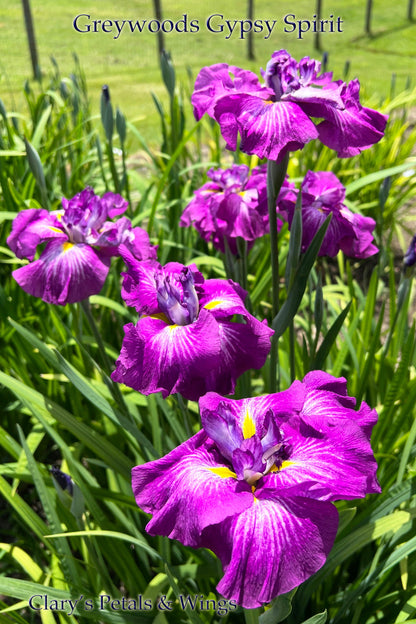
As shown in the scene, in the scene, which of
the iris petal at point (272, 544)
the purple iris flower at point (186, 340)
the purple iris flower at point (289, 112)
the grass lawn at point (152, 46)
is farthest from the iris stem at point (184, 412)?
the grass lawn at point (152, 46)

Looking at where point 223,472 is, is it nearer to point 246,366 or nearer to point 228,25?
point 246,366

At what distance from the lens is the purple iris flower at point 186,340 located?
0.88m

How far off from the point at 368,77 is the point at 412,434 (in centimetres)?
871

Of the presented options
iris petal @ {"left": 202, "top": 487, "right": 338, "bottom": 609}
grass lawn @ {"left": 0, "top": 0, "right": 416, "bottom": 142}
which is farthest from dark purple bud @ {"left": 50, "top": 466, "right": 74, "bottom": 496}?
grass lawn @ {"left": 0, "top": 0, "right": 416, "bottom": 142}

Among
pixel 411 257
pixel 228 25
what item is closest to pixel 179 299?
pixel 411 257

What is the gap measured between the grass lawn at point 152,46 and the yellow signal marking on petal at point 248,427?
6.67 metres

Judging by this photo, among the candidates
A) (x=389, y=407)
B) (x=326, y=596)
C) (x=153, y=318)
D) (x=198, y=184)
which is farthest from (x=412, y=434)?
(x=198, y=184)

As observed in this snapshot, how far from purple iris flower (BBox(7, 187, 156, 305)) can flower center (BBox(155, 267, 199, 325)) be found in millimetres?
363

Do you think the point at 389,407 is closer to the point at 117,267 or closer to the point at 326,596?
the point at 326,596

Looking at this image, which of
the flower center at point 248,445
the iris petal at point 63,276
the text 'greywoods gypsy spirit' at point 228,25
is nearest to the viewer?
the flower center at point 248,445

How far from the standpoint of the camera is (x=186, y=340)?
35.4 inches

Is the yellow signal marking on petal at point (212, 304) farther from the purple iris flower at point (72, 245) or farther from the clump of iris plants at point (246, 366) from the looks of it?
the purple iris flower at point (72, 245)

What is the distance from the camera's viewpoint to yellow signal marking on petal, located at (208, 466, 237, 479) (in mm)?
788

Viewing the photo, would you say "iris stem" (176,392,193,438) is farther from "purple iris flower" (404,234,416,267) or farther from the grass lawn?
the grass lawn
